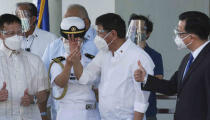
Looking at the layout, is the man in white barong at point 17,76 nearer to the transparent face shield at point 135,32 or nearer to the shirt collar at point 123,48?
the shirt collar at point 123,48

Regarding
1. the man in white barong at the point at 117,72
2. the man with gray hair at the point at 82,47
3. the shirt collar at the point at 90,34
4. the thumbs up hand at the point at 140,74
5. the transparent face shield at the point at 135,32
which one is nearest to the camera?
the thumbs up hand at the point at 140,74

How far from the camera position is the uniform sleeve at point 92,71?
4.41 metres

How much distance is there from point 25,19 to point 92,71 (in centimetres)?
107

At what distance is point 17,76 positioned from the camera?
427cm

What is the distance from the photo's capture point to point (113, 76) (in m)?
4.22

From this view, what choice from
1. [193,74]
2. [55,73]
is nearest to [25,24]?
[55,73]

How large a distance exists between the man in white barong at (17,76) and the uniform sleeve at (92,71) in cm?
34

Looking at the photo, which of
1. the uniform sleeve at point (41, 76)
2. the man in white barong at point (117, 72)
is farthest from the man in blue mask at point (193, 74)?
the uniform sleeve at point (41, 76)

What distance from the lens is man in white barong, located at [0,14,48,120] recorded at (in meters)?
4.24

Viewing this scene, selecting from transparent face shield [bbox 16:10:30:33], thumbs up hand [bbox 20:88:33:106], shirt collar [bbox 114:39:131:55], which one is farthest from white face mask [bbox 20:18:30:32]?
shirt collar [bbox 114:39:131:55]

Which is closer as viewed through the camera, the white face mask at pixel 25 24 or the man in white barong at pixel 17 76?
the man in white barong at pixel 17 76

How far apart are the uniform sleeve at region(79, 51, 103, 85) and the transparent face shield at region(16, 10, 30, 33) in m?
0.90

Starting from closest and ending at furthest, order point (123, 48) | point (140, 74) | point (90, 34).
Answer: point (140, 74) < point (123, 48) < point (90, 34)

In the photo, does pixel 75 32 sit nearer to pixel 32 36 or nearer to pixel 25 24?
pixel 25 24
